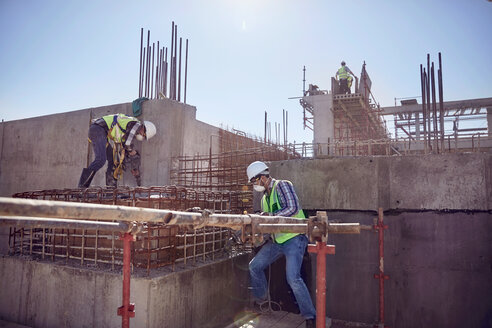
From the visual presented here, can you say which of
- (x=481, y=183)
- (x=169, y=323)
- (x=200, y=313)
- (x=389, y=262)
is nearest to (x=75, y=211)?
(x=169, y=323)

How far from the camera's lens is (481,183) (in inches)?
201

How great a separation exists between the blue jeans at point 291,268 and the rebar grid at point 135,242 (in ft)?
2.67

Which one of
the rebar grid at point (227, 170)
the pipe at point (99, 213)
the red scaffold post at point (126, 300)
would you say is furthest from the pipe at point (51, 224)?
the rebar grid at point (227, 170)

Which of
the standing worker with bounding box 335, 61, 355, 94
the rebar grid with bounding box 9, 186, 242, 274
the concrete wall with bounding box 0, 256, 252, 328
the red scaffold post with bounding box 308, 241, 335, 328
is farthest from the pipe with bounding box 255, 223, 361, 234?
the standing worker with bounding box 335, 61, 355, 94

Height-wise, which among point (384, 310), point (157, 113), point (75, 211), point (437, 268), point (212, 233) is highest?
point (157, 113)

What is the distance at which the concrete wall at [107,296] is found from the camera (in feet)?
13.4

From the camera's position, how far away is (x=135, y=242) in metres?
4.62

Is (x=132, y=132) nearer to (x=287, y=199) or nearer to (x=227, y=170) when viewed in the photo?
(x=227, y=170)

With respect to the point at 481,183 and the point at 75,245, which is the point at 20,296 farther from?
the point at 481,183

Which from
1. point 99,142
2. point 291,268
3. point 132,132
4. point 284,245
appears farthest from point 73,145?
point 291,268

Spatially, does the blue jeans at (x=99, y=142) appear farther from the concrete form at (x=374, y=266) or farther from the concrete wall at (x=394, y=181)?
the concrete wall at (x=394, y=181)

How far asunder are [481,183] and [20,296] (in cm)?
696

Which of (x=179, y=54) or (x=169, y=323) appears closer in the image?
(x=169, y=323)

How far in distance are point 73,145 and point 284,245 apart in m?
7.93
